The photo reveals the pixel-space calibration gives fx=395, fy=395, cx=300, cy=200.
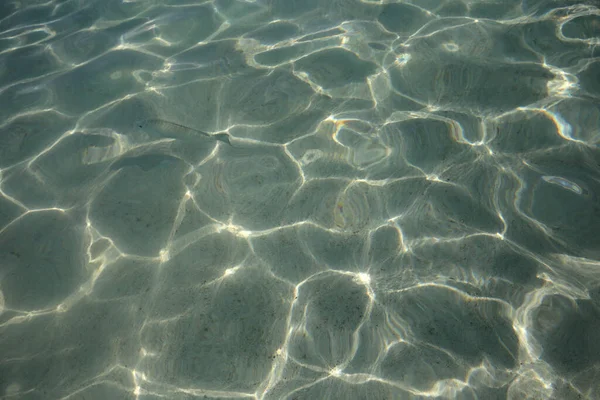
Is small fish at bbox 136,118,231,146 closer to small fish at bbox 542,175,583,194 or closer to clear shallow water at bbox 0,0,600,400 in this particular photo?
clear shallow water at bbox 0,0,600,400

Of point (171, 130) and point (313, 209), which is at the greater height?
point (171, 130)

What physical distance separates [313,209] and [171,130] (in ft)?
6.47

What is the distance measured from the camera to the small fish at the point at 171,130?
4391 mm

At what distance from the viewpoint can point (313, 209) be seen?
367cm

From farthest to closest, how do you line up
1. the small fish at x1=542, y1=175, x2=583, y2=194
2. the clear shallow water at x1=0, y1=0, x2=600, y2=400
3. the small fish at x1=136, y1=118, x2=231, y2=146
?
the small fish at x1=136, y1=118, x2=231, y2=146 < the small fish at x1=542, y1=175, x2=583, y2=194 < the clear shallow water at x1=0, y1=0, x2=600, y2=400

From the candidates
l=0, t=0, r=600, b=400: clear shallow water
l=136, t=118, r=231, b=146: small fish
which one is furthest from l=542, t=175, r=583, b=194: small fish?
l=136, t=118, r=231, b=146: small fish

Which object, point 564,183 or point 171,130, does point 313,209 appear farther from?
point 564,183

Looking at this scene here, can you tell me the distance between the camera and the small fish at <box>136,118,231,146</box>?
439 centimetres

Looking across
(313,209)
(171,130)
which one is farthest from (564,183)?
(171,130)

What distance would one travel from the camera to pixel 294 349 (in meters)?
2.90

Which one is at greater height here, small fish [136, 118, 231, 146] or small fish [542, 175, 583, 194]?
small fish [136, 118, 231, 146]

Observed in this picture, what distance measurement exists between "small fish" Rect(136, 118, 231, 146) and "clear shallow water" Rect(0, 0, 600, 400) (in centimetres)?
3

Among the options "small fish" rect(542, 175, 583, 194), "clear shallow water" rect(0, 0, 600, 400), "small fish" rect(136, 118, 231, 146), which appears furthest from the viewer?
"small fish" rect(136, 118, 231, 146)

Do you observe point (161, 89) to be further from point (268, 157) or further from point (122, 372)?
point (122, 372)
